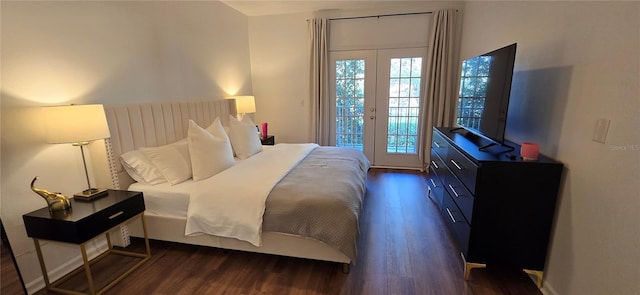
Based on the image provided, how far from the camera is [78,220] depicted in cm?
172

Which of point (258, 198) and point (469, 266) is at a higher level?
point (258, 198)

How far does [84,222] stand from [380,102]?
3.96 metres

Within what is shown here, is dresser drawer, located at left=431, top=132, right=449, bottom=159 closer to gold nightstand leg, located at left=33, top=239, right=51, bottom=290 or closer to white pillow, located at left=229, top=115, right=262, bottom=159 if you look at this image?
white pillow, located at left=229, top=115, right=262, bottom=159

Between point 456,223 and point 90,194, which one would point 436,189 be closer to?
point 456,223

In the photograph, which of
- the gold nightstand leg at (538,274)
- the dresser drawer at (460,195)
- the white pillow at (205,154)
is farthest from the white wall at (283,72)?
the gold nightstand leg at (538,274)

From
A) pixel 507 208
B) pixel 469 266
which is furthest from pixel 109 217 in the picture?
pixel 507 208

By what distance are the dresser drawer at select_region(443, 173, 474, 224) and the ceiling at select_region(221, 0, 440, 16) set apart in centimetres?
283

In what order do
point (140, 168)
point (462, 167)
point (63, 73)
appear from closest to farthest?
point (63, 73)
point (462, 167)
point (140, 168)

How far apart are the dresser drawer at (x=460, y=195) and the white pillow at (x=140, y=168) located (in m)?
2.44

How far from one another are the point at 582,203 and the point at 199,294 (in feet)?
7.90

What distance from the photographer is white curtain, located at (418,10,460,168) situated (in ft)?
13.3

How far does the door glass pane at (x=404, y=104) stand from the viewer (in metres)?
4.42

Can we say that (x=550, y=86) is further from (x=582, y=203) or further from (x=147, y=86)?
(x=147, y=86)

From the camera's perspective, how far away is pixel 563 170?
5.72 ft
